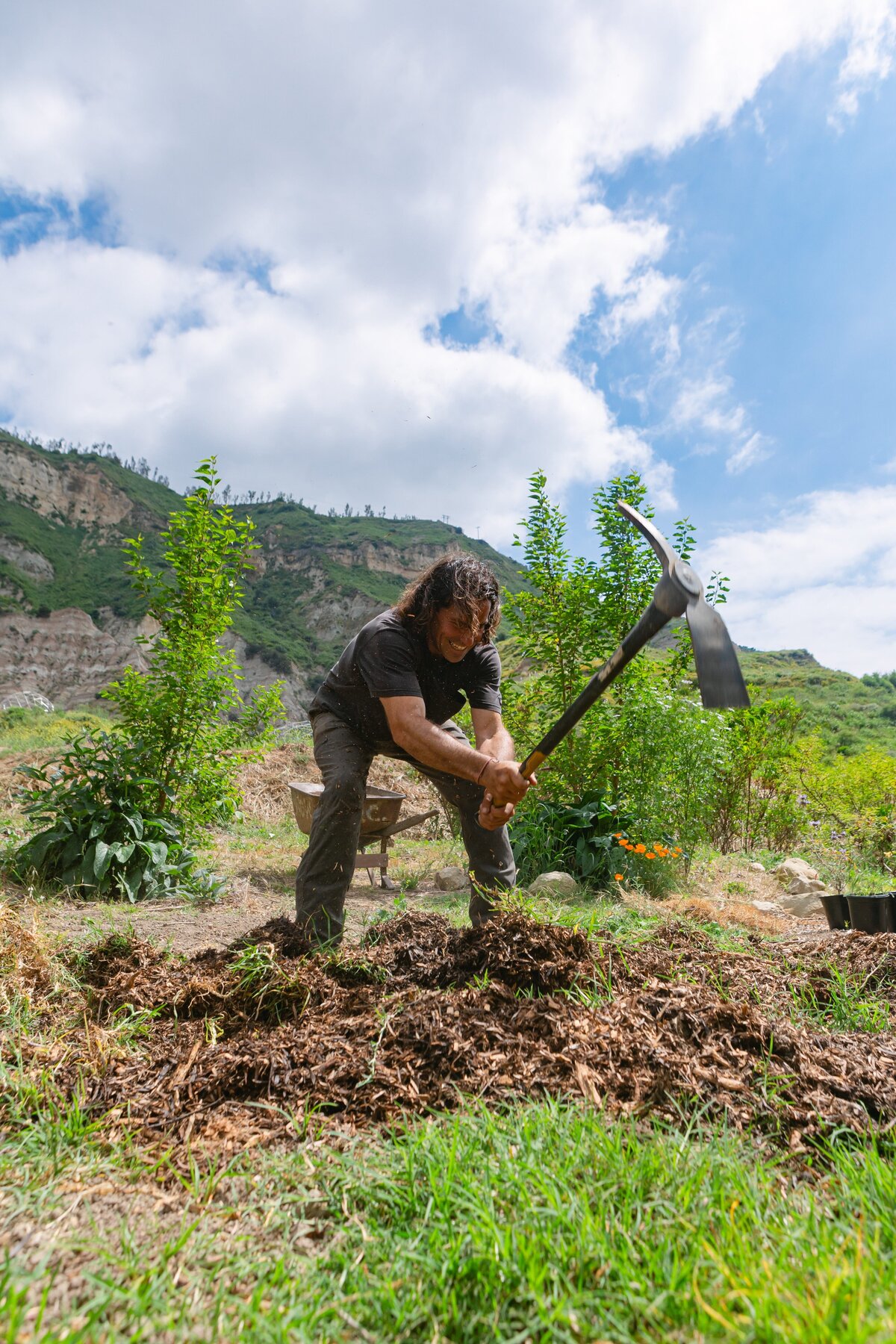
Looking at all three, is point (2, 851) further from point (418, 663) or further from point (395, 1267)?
point (395, 1267)

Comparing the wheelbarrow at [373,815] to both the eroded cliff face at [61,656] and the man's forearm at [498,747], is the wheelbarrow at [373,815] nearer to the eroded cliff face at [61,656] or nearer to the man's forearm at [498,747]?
the man's forearm at [498,747]

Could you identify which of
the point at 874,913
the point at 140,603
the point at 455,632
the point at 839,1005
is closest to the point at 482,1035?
the point at 839,1005

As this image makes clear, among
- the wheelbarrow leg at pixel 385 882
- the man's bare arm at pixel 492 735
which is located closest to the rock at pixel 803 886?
the wheelbarrow leg at pixel 385 882

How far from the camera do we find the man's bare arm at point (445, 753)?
280cm

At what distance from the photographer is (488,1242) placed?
1.10 meters

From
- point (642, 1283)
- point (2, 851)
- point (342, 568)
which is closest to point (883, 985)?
point (642, 1283)

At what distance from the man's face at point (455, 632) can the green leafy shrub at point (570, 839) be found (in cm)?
308

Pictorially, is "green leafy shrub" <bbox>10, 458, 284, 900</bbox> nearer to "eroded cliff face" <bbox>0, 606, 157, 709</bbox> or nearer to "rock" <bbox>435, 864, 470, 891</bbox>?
"rock" <bbox>435, 864, 470, 891</bbox>

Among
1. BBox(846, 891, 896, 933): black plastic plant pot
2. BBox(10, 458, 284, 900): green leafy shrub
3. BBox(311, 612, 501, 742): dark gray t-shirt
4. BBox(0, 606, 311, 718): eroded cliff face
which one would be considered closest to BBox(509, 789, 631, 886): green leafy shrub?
BBox(846, 891, 896, 933): black plastic plant pot

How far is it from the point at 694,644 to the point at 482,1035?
1.36 m

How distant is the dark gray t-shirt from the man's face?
8 centimetres

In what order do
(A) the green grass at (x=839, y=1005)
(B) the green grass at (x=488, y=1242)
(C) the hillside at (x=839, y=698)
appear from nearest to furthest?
(B) the green grass at (x=488, y=1242) → (A) the green grass at (x=839, y=1005) → (C) the hillside at (x=839, y=698)

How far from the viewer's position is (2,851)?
514 cm

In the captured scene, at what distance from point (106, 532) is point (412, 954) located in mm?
65687
